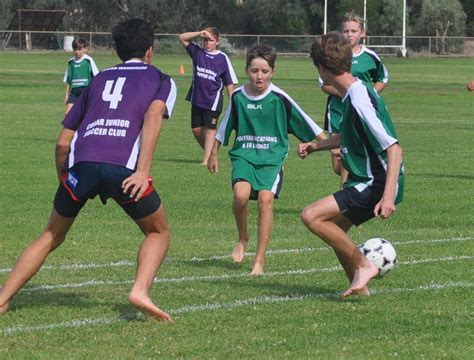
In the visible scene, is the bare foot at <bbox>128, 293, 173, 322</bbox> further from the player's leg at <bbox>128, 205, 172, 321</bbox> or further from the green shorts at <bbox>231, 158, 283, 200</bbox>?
the green shorts at <bbox>231, 158, 283, 200</bbox>

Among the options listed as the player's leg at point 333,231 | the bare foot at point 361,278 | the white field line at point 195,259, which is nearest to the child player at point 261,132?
the white field line at point 195,259

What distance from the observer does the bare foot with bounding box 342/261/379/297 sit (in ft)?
25.0

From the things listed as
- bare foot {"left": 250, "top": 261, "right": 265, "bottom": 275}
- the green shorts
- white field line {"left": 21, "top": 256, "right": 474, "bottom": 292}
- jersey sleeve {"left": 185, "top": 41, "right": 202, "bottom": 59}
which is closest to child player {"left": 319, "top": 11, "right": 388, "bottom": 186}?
the green shorts

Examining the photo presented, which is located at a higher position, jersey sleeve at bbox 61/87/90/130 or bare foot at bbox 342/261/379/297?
jersey sleeve at bbox 61/87/90/130

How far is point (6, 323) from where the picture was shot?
706 centimetres

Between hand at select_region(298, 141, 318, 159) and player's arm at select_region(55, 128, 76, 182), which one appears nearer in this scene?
player's arm at select_region(55, 128, 76, 182)

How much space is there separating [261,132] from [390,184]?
2.48 metres

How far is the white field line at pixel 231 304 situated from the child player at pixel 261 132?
149cm

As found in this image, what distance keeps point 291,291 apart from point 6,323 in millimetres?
2164

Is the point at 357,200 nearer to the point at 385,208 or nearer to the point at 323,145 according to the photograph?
the point at 385,208

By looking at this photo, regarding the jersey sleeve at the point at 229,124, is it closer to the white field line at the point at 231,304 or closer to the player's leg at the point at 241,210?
the player's leg at the point at 241,210

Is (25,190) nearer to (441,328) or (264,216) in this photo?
(264,216)

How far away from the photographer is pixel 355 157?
7738 millimetres

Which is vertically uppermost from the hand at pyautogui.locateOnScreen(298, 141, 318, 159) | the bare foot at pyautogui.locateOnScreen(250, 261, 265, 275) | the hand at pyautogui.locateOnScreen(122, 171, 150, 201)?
the hand at pyautogui.locateOnScreen(122, 171, 150, 201)
